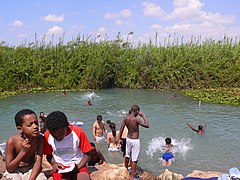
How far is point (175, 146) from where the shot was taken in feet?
32.8

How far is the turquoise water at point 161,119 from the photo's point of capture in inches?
351

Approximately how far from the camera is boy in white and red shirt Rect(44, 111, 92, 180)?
12.2ft

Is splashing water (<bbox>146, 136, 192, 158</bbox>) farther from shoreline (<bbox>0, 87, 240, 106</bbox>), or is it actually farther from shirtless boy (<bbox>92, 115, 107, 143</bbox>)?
shoreline (<bbox>0, 87, 240, 106</bbox>)

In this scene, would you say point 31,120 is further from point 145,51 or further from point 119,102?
point 145,51

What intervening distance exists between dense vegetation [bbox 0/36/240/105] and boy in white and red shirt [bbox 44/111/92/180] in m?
18.8

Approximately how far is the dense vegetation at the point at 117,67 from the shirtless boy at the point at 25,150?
18.7 meters

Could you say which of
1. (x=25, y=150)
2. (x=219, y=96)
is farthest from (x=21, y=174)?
(x=219, y=96)

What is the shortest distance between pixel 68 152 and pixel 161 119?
33.9 ft

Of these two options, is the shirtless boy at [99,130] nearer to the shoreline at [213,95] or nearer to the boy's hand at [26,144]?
the boy's hand at [26,144]

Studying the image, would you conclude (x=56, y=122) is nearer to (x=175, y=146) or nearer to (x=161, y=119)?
(x=175, y=146)

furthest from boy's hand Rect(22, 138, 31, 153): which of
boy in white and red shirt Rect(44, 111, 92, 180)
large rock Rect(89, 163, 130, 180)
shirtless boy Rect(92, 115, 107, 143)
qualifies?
Answer: shirtless boy Rect(92, 115, 107, 143)

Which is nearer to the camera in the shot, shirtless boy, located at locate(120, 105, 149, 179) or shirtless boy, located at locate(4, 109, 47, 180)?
shirtless boy, located at locate(4, 109, 47, 180)

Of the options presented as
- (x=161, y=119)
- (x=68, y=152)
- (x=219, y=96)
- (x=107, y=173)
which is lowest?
(x=161, y=119)

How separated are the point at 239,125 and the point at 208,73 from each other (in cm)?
1089
